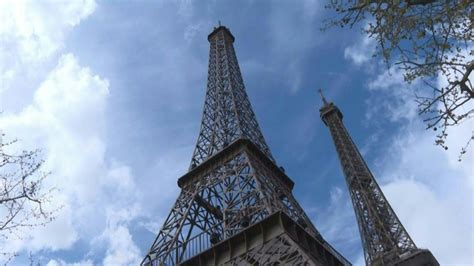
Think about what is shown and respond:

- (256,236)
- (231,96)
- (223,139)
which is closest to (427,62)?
(256,236)

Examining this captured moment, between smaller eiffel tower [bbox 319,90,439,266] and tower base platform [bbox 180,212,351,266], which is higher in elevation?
smaller eiffel tower [bbox 319,90,439,266]

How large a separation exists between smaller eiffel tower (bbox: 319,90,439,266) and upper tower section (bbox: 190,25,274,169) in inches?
904

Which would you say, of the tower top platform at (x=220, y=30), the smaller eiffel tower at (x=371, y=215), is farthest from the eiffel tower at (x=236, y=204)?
the smaller eiffel tower at (x=371, y=215)

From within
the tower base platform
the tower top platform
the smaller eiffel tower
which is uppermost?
the tower top platform

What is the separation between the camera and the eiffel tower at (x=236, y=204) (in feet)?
66.4

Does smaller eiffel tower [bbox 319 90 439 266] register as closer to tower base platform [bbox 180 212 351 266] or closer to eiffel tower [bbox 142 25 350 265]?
eiffel tower [bbox 142 25 350 265]

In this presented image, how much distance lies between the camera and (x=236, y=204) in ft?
81.7

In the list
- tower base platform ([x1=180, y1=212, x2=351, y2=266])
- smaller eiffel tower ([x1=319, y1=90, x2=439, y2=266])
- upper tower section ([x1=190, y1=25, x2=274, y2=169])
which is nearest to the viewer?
tower base platform ([x1=180, y1=212, x2=351, y2=266])

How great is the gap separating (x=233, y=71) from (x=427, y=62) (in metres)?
36.1

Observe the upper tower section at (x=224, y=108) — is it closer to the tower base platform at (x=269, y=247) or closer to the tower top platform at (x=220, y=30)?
the tower top platform at (x=220, y=30)

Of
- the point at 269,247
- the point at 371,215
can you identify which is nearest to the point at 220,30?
the point at 371,215

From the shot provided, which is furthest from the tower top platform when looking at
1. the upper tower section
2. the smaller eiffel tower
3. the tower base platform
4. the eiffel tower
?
the tower base platform

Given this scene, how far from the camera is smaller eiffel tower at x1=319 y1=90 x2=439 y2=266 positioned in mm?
49000

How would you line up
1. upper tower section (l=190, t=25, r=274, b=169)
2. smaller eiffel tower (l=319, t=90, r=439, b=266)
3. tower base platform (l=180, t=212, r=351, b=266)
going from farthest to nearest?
1. smaller eiffel tower (l=319, t=90, r=439, b=266)
2. upper tower section (l=190, t=25, r=274, b=169)
3. tower base platform (l=180, t=212, r=351, b=266)
